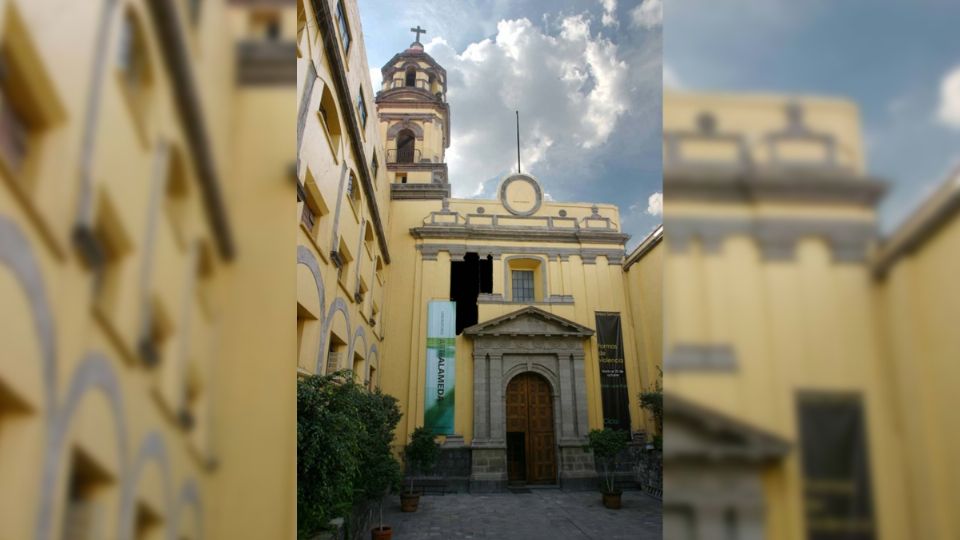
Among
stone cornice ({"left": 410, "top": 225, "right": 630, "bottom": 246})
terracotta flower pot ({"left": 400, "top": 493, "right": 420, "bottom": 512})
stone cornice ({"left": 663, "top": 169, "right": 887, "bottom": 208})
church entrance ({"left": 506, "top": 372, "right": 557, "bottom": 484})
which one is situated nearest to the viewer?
stone cornice ({"left": 663, "top": 169, "right": 887, "bottom": 208})

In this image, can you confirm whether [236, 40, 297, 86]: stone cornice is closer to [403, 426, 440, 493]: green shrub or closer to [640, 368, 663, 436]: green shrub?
[640, 368, 663, 436]: green shrub

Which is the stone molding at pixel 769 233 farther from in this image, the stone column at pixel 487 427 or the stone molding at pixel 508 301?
the stone molding at pixel 508 301

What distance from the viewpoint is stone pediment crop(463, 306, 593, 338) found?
56.3ft

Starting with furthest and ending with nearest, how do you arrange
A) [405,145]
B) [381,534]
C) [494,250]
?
[405,145], [494,250], [381,534]

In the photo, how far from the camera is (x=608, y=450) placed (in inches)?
487

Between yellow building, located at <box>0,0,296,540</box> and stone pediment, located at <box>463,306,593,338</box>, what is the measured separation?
1684 centimetres

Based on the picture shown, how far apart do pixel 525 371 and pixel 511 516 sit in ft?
21.3

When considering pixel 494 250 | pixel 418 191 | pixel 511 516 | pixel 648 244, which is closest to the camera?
pixel 648 244

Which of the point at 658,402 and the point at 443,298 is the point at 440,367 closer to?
the point at 443,298

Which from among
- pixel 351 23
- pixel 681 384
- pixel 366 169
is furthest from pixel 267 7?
pixel 366 169

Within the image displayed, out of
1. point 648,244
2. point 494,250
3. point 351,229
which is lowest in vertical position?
point 648,244

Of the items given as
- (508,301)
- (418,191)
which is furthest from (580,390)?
(418,191)

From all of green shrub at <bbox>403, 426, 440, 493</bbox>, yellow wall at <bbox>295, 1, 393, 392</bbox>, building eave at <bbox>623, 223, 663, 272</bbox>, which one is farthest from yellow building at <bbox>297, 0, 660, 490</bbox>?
building eave at <bbox>623, 223, 663, 272</bbox>

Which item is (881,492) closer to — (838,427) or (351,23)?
(838,427)
